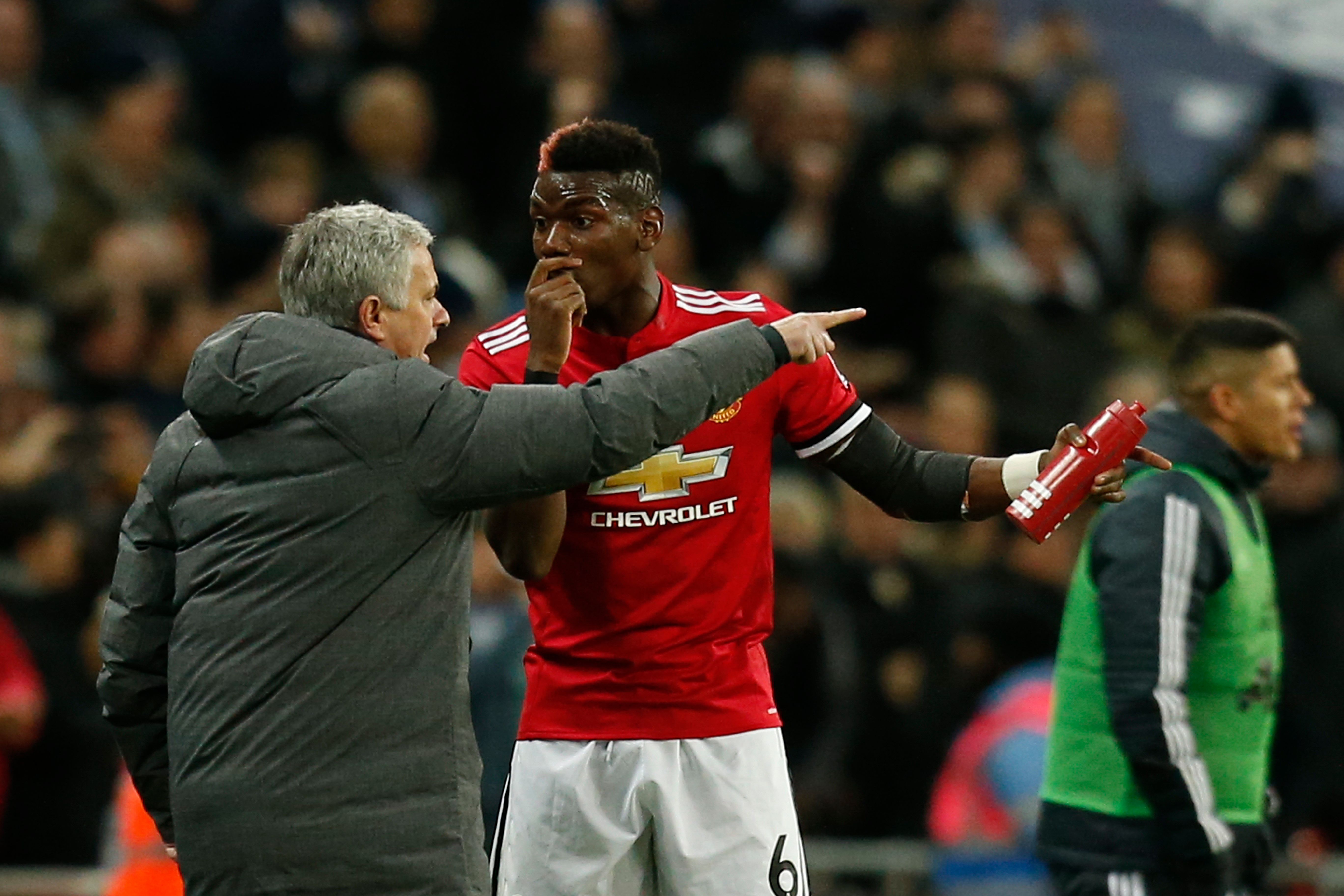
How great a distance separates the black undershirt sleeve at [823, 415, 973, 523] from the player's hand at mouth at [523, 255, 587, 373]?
712 mm

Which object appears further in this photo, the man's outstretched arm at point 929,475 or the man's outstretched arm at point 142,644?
the man's outstretched arm at point 929,475

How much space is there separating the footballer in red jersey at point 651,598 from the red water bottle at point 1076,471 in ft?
0.48

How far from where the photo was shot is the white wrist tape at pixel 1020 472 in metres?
4.18

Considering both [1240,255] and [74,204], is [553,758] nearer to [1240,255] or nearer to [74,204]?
[74,204]

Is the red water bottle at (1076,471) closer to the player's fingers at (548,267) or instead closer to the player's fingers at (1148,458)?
the player's fingers at (1148,458)

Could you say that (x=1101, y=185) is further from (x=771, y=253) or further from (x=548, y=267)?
(x=548, y=267)

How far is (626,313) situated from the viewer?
4.31m

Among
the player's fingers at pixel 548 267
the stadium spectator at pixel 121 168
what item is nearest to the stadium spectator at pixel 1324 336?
the stadium spectator at pixel 121 168

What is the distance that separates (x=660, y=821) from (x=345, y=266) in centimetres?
134

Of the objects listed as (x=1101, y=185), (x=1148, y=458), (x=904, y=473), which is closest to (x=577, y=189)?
→ (x=904, y=473)

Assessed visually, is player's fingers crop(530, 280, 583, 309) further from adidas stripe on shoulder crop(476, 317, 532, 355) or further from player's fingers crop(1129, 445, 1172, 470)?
player's fingers crop(1129, 445, 1172, 470)

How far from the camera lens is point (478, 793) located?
3.79 meters

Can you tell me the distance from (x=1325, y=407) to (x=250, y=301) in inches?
189

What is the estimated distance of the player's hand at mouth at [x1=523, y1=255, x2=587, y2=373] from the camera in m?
3.87
